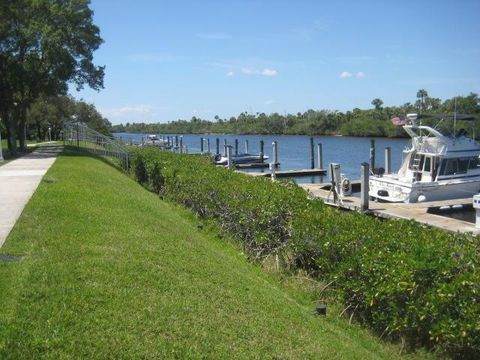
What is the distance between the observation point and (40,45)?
94.1 feet

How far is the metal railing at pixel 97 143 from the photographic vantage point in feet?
96.4

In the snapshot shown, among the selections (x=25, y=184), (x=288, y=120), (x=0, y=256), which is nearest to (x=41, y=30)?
(x=25, y=184)

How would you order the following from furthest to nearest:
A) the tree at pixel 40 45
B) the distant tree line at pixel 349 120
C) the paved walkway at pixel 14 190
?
the distant tree line at pixel 349 120
the tree at pixel 40 45
the paved walkway at pixel 14 190

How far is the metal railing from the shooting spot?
29.4m

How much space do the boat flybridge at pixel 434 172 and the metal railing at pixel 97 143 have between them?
1328 centimetres

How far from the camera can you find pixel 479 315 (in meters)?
5.52

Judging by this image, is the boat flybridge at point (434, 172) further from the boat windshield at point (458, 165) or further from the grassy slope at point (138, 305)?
the grassy slope at point (138, 305)

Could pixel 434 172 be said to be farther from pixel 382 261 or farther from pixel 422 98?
pixel 422 98

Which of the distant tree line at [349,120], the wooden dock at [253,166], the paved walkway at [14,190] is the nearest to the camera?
the paved walkway at [14,190]

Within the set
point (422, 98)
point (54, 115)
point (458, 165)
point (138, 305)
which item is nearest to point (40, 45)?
point (458, 165)

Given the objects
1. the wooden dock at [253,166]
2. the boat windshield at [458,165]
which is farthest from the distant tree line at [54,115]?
the boat windshield at [458,165]

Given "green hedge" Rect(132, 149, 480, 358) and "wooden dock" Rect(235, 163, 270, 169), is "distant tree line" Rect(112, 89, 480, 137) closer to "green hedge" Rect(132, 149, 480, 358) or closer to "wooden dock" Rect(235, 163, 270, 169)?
"wooden dock" Rect(235, 163, 270, 169)

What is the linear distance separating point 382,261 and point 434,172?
1908 cm

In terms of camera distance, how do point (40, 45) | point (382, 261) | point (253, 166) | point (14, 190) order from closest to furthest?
1. point (382, 261)
2. point (14, 190)
3. point (40, 45)
4. point (253, 166)
